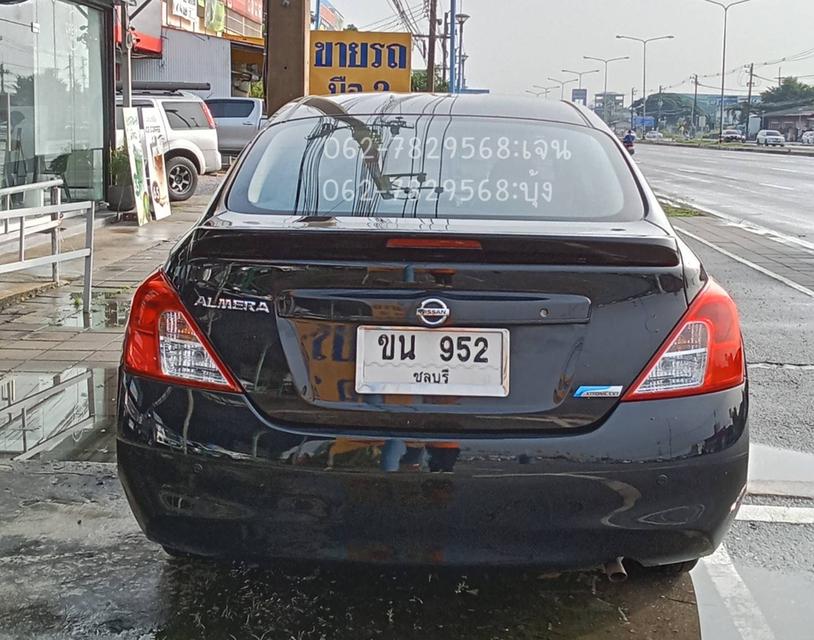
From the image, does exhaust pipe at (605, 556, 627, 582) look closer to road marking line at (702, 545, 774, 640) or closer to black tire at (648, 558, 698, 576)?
black tire at (648, 558, 698, 576)

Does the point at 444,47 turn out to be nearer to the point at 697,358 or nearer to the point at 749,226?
the point at 749,226

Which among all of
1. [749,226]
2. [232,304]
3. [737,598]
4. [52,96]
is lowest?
Answer: [737,598]

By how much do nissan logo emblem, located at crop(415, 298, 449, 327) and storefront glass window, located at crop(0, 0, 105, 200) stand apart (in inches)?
392

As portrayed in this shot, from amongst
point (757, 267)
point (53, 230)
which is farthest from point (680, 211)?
point (53, 230)

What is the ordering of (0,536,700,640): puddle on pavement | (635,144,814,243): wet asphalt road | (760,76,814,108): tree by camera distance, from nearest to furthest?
(0,536,700,640): puddle on pavement
(635,144,814,243): wet asphalt road
(760,76,814,108): tree

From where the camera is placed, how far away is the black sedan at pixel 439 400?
2637mm

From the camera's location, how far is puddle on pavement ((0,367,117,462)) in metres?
4.65

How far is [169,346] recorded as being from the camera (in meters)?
2.80

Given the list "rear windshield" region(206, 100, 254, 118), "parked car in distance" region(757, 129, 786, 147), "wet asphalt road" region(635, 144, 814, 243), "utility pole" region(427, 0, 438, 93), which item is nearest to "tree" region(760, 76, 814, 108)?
"parked car in distance" region(757, 129, 786, 147)

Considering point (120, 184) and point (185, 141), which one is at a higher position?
point (185, 141)

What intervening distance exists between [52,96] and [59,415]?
8681 mm

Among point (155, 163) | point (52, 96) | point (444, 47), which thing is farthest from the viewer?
point (444, 47)

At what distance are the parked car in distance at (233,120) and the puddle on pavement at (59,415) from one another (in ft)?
65.1

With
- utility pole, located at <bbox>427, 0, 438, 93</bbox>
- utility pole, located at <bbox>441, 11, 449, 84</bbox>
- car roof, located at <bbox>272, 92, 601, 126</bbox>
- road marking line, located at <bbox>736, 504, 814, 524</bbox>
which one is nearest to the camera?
car roof, located at <bbox>272, 92, 601, 126</bbox>
